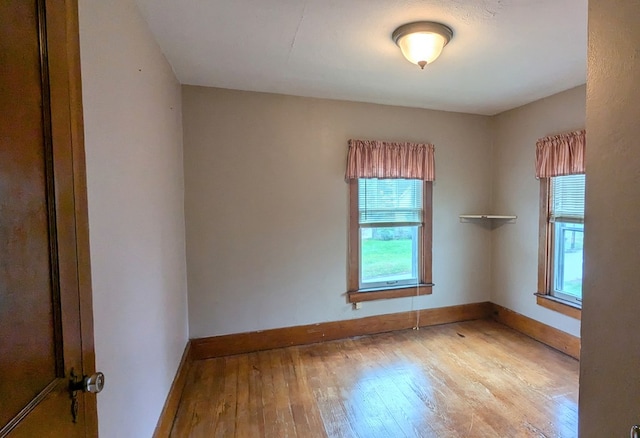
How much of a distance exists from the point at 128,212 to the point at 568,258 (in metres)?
3.72

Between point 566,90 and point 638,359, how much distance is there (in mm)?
2870

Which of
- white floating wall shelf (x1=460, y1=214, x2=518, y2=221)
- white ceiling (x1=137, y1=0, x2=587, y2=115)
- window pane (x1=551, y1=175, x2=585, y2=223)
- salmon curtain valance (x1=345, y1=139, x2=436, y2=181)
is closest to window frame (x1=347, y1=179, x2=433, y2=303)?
salmon curtain valance (x1=345, y1=139, x2=436, y2=181)

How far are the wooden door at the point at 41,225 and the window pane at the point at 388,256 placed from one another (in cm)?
275

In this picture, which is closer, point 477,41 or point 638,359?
point 638,359

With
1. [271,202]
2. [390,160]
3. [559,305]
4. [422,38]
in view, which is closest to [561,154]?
[559,305]

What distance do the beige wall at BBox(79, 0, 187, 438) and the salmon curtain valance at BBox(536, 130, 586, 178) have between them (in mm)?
3388

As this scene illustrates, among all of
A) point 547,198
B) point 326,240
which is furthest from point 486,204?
point 326,240

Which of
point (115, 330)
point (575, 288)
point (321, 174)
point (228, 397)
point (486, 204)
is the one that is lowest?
point (228, 397)

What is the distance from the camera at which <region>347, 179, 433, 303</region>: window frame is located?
331 cm

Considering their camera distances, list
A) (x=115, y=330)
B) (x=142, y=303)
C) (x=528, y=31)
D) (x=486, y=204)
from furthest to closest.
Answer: (x=486, y=204)
(x=528, y=31)
(x=142, y=303)
(x=115, y=330)

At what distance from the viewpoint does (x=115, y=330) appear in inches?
50.0

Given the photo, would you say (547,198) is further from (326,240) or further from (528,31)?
(326,240)

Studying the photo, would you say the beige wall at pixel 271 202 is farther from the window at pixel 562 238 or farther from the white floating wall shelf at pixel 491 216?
the window at pixel 562 238

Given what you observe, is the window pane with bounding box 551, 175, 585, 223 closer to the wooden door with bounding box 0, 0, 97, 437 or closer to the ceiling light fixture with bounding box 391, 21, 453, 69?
the ceiling light fixture with bounding box 391, 21, 453, 69
